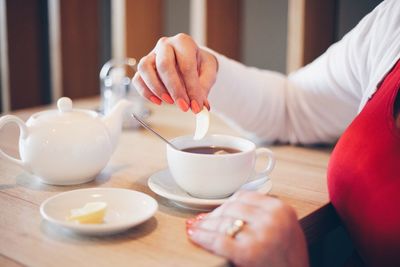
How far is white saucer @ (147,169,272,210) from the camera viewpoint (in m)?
0.84

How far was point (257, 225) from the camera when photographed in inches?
28.7

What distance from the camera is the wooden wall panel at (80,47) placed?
2111 mm

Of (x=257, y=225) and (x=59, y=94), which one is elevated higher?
(x=257, y=225)

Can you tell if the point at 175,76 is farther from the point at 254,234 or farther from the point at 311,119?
the point at 311,119

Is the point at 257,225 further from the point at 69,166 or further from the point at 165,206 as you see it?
the point at 69,166

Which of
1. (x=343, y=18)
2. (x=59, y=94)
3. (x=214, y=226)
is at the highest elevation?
(x=343, y=18)

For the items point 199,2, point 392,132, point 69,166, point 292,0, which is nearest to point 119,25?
point 199,2

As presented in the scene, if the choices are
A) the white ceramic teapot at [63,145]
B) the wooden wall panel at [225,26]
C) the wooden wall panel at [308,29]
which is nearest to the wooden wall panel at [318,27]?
the wooden wall panel at [308,29]

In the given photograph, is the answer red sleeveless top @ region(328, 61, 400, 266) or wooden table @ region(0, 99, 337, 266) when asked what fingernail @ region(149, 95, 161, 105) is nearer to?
wooden table @ region(0, 99, 337, 266)

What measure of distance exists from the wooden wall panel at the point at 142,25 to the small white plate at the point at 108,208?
117 cm

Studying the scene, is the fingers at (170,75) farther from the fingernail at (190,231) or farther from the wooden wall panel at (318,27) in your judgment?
the wooden wall panel at (318,27)

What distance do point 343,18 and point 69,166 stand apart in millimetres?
977

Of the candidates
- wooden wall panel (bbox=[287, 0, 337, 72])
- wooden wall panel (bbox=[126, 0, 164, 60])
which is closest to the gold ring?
wooden wall panel (bbox=[287, 0, 337, 72])

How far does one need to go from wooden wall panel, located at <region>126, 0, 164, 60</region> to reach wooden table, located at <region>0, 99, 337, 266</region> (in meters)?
0.67
